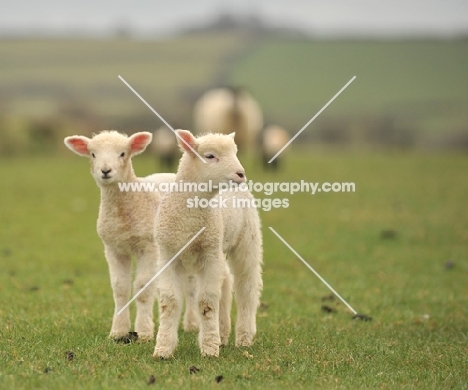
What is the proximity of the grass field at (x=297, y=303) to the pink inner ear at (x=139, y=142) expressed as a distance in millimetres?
1697

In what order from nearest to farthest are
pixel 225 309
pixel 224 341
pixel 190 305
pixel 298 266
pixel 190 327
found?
pixel 224 341, pixel 225 309, pixel 190 305, pixel 190 327, pixel 298 266

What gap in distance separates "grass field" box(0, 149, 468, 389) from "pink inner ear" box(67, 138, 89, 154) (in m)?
1.64

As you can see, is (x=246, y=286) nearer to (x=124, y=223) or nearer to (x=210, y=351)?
(x=210, y=351)

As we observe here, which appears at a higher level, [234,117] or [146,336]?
[234,117]

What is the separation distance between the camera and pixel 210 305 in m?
6.44

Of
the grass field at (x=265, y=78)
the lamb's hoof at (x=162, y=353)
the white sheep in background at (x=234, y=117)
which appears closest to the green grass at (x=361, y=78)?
the grass field at (x=265, y=78)

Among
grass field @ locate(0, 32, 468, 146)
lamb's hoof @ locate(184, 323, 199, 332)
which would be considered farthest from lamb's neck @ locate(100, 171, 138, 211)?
grass field @ locate(0, 32, 468, 146)

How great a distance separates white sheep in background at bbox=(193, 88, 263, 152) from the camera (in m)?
29.2

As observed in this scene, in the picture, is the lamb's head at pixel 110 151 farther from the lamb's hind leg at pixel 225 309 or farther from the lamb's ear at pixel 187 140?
the lamb's hind leg at pixel 225 309

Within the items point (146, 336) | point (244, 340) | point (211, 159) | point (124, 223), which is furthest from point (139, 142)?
point (244, 340)

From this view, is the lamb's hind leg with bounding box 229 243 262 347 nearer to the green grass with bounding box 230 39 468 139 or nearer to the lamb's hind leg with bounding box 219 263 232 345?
the lamb's hind leg with bounding box 219 263 232 345

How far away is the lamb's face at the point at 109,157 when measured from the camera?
6848 mm

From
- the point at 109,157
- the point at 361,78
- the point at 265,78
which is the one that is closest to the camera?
the point at 109,157

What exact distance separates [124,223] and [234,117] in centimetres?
2239
